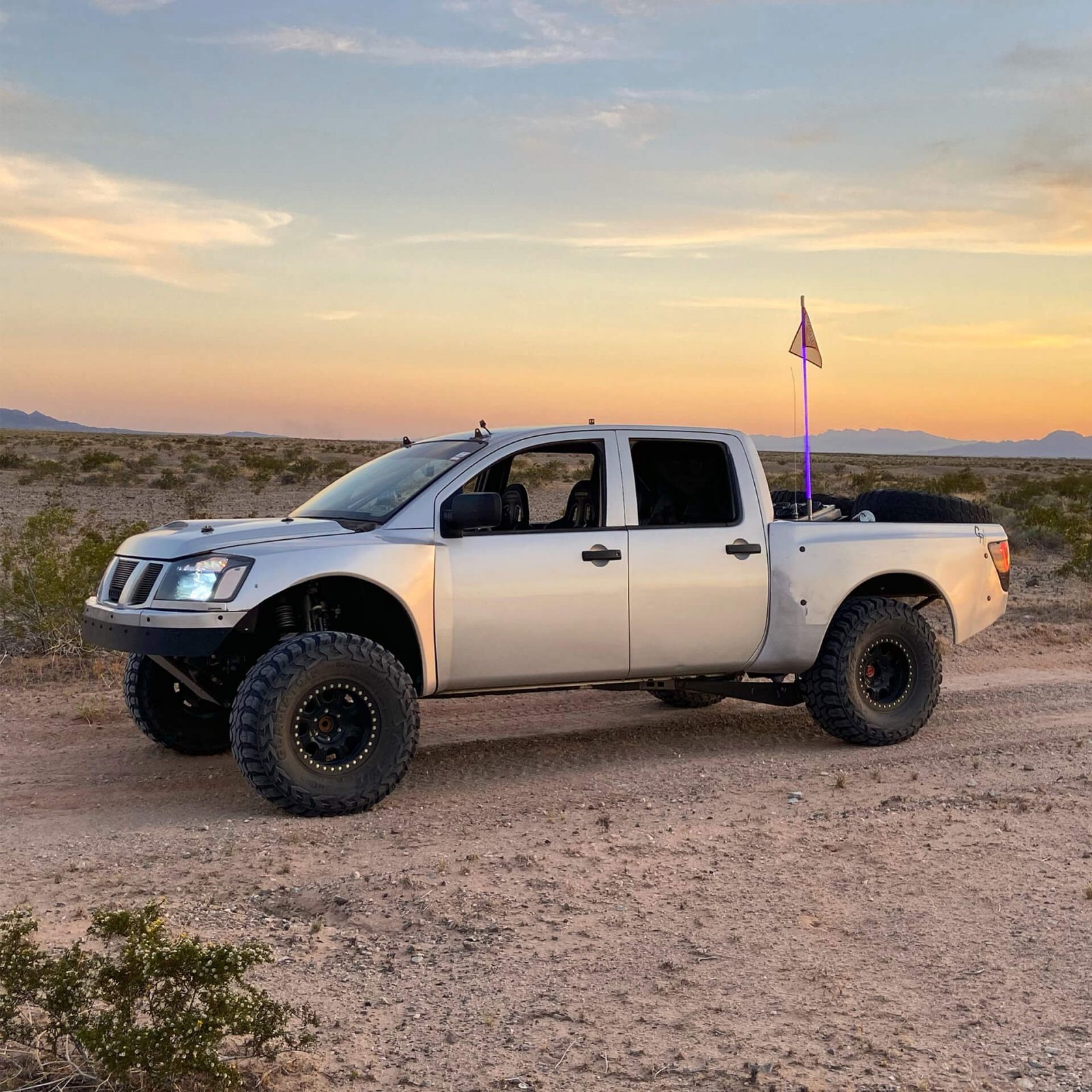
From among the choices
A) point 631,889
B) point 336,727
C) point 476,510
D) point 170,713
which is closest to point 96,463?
point 170,713

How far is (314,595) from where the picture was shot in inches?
285

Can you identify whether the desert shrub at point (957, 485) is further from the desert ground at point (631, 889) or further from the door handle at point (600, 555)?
the door handle at point (600, 555)

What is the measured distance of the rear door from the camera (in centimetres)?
762

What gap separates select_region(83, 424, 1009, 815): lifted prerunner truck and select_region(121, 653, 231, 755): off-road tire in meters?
0.01

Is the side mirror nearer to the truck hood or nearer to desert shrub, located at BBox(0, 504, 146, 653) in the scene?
the truck hood

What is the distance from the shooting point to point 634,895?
5.44m

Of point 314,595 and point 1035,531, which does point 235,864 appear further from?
point 1035,531

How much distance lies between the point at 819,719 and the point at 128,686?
447 centimetres

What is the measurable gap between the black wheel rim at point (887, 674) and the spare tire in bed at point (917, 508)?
89 centimetres

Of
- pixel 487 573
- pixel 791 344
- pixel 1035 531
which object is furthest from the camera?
pixel 1035 531

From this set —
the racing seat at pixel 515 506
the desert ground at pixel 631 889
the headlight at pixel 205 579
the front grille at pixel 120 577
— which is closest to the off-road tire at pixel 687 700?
the desert ground at pixel 631 889

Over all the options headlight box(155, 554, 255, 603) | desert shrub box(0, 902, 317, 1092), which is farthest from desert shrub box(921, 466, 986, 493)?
desert shrub box(0, 902, 317, 1092)

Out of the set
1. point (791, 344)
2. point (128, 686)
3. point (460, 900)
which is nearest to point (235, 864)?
point (460, 900)

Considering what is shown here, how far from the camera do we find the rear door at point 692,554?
25.0ft
